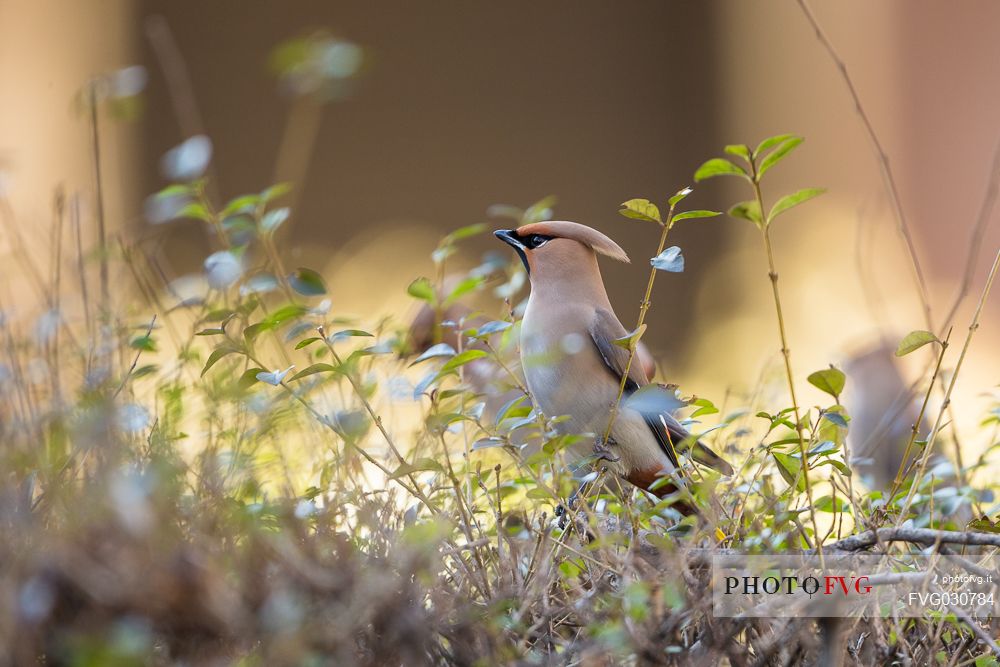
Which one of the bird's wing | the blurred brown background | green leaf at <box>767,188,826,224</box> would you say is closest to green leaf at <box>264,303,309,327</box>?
green leaf at <box>767,188,826,224</box>

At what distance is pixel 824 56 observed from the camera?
5.91 meters

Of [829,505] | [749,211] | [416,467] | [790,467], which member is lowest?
[829,505]

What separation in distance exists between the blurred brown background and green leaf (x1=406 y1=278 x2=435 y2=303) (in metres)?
3.04

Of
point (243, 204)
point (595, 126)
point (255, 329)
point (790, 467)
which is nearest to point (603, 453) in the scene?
point (790, 467)

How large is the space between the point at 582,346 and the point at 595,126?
480 centimetres

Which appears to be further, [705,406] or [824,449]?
[705,406]

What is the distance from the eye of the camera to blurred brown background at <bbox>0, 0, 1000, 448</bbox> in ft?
16.9

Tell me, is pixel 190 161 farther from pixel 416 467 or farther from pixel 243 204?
pixel 416 467

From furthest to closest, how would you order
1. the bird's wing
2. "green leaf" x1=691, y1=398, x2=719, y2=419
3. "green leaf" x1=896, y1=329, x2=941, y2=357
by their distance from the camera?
the bird's wing, "green leaf" x1=691, y1=398, x2=719, y2=419, "green leaf" x1=896, y1=329, x2=941, y2=357

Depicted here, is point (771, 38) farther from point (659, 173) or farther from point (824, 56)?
point (659, 173)

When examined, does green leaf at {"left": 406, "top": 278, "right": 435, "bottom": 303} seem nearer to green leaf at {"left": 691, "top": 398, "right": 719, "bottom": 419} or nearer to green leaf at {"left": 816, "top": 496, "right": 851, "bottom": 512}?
green leaf at {"left": 691, "top": 398, "right": 719, "bottom": 419}

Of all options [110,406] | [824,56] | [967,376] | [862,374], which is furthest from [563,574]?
[824,56]

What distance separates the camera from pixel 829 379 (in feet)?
4.14

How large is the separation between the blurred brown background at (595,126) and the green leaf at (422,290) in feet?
9.96
